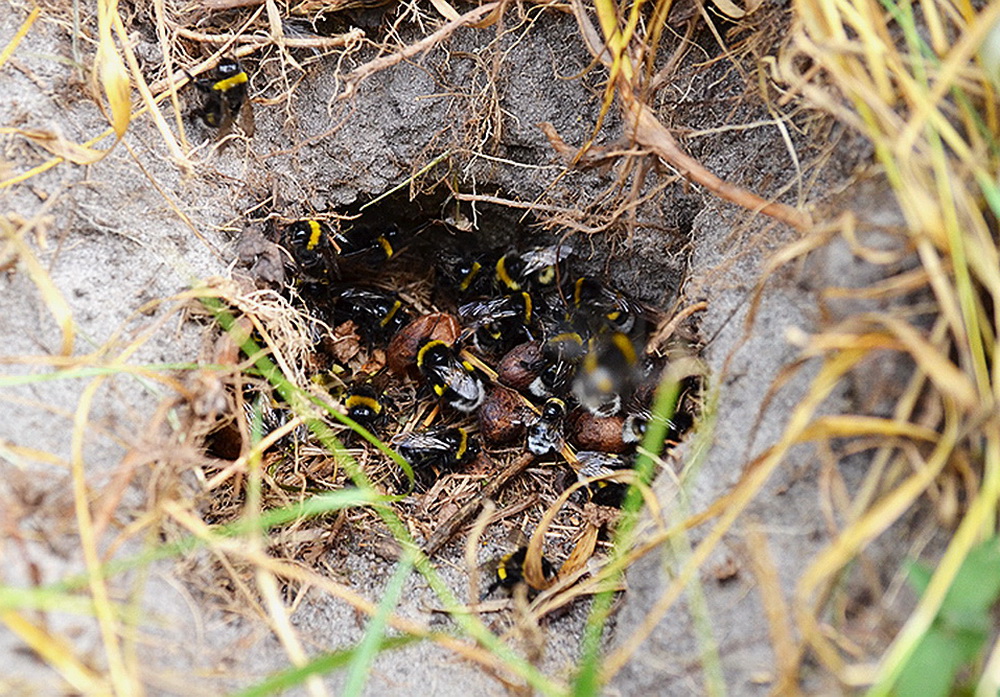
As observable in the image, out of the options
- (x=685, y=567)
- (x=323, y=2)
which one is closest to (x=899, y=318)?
(x=685, y=567)

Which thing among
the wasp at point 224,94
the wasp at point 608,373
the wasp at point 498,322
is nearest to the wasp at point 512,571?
the wasp at point 608,373

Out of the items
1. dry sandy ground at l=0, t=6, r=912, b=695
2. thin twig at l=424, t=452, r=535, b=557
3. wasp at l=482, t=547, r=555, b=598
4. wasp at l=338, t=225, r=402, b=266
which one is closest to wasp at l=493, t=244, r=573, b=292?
dry sandy ground at l=0, t=6, r=912, b=695

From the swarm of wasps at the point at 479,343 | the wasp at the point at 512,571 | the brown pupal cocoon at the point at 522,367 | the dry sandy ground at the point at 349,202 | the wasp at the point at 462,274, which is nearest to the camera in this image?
the dry sandy ground at the point at 349,202

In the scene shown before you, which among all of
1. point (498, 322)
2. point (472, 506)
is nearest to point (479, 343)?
point (498, 322)

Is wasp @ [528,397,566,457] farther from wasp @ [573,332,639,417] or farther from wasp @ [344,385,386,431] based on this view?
wasp @ [344,385,386,431]

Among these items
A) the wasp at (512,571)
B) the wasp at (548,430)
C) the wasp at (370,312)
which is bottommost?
the wasp at (512,571)

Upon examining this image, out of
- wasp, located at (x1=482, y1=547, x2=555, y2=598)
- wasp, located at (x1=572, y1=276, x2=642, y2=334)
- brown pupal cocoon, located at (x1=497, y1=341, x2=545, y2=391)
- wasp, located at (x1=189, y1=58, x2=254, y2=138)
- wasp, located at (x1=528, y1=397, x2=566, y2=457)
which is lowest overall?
wasp, located at (x1=482, y1=547, x2=555, y2=598)

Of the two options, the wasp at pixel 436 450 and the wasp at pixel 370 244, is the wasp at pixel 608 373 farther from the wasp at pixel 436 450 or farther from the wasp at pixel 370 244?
the wasp at pixel 370 244

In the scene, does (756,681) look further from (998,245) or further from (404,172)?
(404,172)
